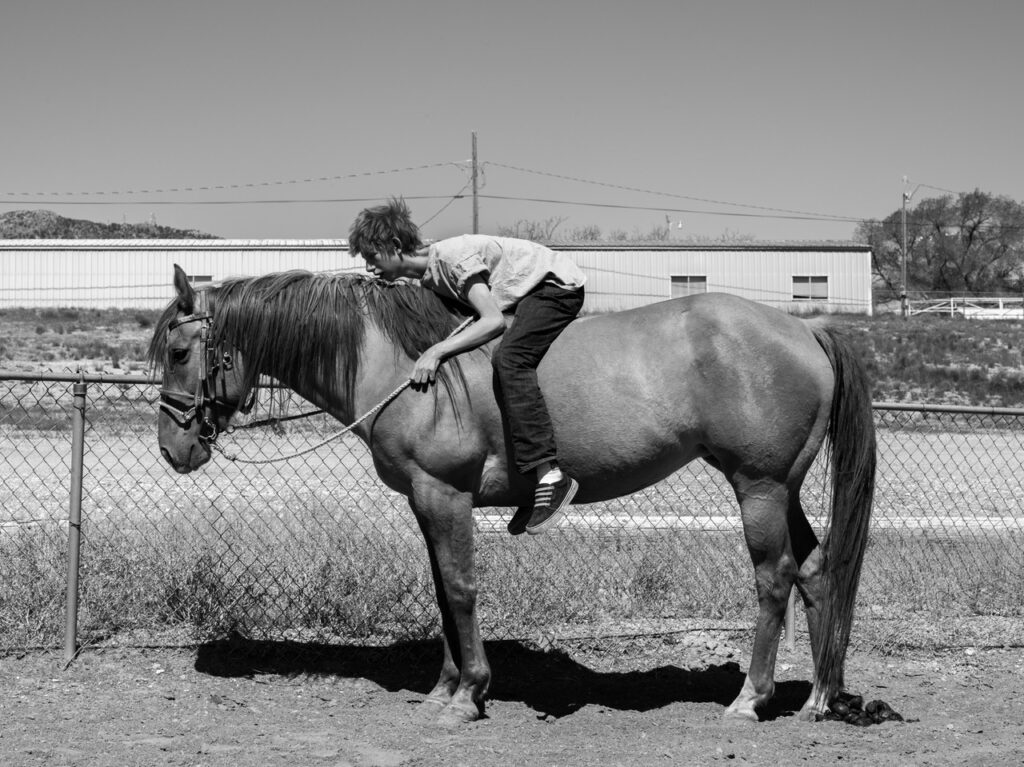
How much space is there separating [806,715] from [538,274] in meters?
2.68

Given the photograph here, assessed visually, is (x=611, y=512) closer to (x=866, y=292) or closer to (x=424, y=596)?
(x=424, y=596)

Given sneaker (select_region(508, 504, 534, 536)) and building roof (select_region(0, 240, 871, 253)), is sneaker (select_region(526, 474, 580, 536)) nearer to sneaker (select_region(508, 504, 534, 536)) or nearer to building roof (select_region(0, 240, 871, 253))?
sneaker (select_region(508, 504, 534, 536))

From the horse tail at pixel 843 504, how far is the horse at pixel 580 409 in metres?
0.01

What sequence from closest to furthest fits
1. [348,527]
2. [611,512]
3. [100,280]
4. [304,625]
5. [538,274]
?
[538,274] → [304,625] → [348,527] → [611,512] → [100,280]

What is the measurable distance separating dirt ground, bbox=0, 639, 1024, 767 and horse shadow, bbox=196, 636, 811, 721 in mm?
12

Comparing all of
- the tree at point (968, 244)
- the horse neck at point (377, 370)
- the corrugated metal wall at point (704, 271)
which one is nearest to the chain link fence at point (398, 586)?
the horse neck at point (377, 370)

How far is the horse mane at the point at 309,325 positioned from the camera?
17.4ft

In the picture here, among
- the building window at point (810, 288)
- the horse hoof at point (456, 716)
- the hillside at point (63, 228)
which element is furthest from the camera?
the hillside at point (63, 228)

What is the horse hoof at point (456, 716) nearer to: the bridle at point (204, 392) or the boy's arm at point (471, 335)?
the boy's arm at point (471, 335)

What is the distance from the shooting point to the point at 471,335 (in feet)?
16.8

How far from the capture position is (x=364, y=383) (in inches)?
207

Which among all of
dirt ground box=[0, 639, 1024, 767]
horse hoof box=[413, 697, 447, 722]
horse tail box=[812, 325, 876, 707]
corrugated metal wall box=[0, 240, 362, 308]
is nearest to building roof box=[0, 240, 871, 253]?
corrugated metal wall box=[0, 240, 362, 308]

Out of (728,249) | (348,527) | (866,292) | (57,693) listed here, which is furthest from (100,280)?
(57,693)

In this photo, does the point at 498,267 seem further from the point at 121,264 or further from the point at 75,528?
the point at 121,264
